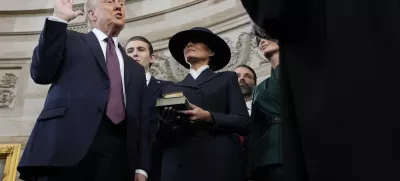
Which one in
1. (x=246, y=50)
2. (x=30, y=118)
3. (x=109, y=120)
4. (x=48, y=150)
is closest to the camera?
(x=48, y=150)

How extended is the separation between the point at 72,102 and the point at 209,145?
1.90ft

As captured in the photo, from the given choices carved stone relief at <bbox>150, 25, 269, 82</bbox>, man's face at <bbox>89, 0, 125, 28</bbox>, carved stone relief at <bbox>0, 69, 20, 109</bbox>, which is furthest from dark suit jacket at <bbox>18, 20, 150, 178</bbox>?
carved stone relief at <bbox>0, 69, 20, 109</bbox>

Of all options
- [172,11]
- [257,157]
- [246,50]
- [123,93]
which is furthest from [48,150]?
[172,11]

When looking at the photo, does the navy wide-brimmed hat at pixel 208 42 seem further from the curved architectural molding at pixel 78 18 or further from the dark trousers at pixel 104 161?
the curved architectural molding at pixel 78 18

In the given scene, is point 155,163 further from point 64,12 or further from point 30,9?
point 30,9

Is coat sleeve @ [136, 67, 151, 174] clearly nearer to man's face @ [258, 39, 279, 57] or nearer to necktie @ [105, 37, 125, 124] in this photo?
necktie @ [105, 37, 125, 124]

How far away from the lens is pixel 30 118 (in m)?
5.08

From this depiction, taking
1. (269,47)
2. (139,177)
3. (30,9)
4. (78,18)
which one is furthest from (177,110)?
(30,9)

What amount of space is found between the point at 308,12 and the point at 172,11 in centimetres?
403

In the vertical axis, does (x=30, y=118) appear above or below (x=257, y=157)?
above

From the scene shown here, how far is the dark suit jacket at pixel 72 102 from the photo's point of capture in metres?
1.90

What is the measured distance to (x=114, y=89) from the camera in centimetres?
212

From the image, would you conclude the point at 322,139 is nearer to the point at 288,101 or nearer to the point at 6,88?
the point at 288,101

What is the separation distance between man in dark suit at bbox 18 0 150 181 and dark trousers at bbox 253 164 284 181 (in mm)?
502
